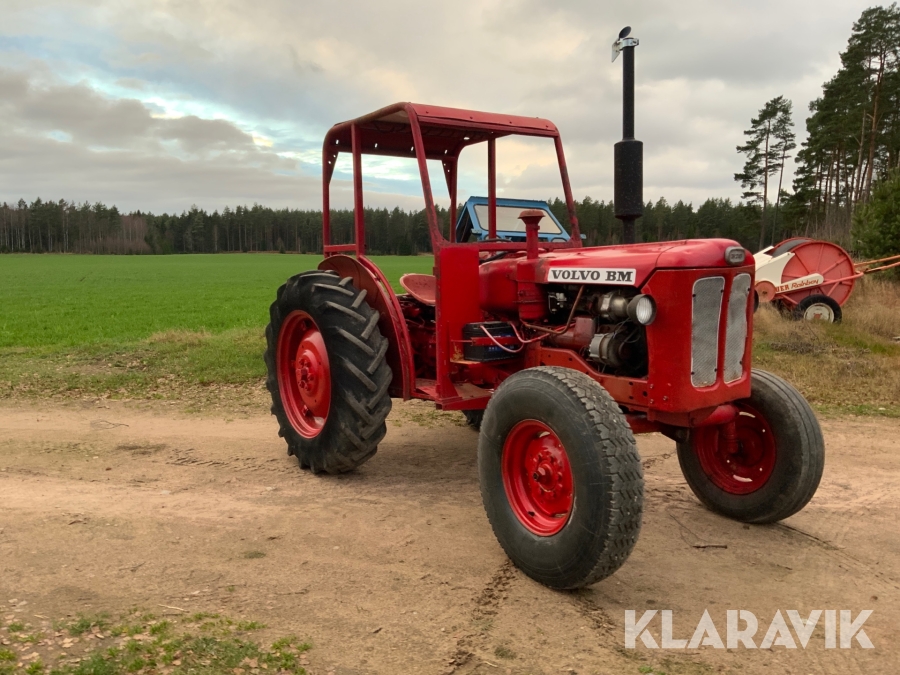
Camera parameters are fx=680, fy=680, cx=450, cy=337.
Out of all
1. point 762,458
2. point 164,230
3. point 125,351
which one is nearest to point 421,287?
point 762,458

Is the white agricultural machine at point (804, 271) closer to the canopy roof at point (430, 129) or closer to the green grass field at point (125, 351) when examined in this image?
the canopy roof at point (430, 129)

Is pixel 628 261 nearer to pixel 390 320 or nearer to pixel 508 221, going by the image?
pixel 390 320

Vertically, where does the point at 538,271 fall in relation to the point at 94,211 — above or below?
below

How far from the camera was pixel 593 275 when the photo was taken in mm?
3617

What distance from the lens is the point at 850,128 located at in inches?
1156

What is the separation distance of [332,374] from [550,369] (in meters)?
1.79

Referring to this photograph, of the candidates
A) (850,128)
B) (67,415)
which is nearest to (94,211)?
(850,128)

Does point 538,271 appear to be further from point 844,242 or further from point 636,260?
point 844,242

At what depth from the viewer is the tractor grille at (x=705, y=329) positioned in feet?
11.0

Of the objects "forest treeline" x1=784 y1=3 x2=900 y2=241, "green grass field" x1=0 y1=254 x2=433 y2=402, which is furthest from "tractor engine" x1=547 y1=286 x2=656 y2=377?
"forest treeline" x1=784 y1=3 x2=900 y2=241

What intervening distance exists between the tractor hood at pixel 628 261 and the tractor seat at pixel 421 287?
3.48 ft

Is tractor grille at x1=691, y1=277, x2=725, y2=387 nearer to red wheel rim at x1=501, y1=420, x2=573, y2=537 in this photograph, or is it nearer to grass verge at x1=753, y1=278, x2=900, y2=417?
red wheel rim at x1=501, y1=420, x2=573, y2=537

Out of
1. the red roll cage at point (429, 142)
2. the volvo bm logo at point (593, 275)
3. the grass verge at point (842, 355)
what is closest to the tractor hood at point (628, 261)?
the volvo bm logo at point (593, 275)

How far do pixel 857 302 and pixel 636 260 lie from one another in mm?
12377
